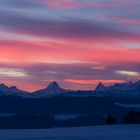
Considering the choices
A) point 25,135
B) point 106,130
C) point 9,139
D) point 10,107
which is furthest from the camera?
point 10,107

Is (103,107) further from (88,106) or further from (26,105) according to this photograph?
(26,105)

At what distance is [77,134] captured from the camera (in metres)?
16.2

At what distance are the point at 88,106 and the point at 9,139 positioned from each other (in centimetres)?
17529

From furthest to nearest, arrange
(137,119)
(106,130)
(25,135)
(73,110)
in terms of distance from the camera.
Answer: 1. (73,110)
2. (137,119)
3. (106,130)
4. (25,135)

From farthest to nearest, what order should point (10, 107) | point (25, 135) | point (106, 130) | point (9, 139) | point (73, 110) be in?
point (10, 107) < point (73, 110) < point (106, 130) < point (25, 135) < point (9, 139)

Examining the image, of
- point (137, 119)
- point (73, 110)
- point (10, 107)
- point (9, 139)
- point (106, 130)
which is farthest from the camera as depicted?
point (10, 107)

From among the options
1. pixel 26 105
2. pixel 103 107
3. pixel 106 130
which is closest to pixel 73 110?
pixel 103 107

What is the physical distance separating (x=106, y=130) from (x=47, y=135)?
2.44 m

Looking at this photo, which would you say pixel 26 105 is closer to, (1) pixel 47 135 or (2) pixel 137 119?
(2) pixel 137 119

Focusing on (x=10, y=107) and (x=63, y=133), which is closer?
(x=63, y=133)

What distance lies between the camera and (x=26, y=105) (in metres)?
192

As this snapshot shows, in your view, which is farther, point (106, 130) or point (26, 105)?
point (26, 105)

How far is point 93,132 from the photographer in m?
16.9

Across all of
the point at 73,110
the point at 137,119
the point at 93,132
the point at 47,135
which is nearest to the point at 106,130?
the point at 93,132
